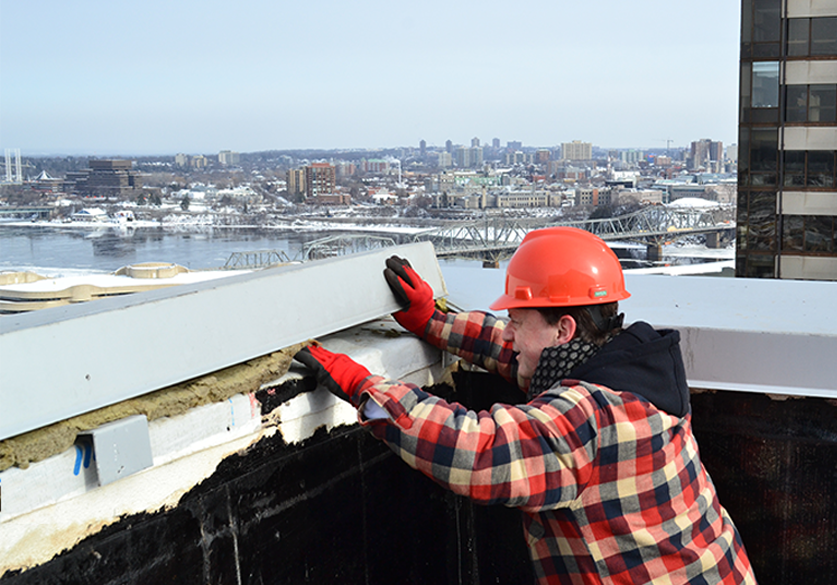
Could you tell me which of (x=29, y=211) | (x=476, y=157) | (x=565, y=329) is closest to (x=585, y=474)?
(x=565, y=329)

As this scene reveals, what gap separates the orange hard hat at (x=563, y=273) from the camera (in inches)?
61.8

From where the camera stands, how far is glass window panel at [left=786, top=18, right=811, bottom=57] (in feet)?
93.0

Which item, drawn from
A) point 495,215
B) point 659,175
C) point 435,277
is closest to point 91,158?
point 435,277

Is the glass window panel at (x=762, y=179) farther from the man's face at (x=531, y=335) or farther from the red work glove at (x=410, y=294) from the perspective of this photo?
A: the man's face at (x=531, y=335)

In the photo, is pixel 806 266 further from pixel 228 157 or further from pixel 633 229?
pixel 228 157

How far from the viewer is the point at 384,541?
1915mm

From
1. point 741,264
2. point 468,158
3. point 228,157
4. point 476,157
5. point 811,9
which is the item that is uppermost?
point 811,9

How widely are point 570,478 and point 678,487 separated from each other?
26cm

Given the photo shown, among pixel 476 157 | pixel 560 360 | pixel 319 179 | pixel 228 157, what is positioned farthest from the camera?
pixel 476 157

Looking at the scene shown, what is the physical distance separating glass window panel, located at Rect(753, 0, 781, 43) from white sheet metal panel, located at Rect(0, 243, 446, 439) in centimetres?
3094

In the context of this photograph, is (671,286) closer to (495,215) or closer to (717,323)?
(717,323)

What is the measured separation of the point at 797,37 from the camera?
28.4 meters

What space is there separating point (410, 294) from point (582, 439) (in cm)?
80

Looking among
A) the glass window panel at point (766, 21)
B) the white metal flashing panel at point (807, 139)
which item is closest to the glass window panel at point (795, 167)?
the white metal flashing panel at point (807, 139)
